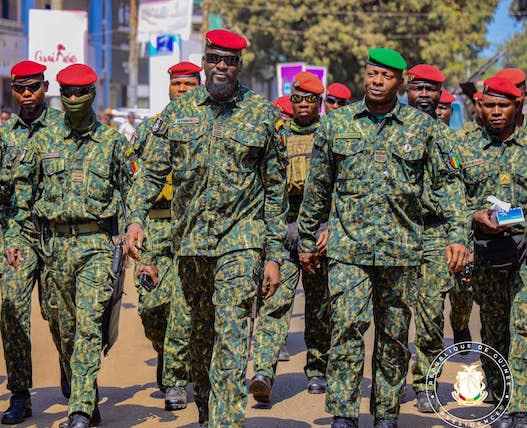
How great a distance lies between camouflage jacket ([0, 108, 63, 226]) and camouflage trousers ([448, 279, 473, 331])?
336cm

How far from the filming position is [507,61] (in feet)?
293

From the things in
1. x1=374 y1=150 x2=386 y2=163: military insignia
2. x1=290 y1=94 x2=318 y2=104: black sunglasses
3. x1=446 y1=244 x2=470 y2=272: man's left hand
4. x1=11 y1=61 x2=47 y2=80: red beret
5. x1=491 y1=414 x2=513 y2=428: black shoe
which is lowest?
x1=491 y1=414 x2=513 y2=428: black shoe

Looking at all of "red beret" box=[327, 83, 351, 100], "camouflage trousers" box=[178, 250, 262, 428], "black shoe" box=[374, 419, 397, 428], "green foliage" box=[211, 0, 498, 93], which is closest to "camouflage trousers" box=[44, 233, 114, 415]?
"camouflage trousers" box=[178, 250, 262, 428]

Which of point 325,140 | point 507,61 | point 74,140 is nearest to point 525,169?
point 325,140

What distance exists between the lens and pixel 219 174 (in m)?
6.02

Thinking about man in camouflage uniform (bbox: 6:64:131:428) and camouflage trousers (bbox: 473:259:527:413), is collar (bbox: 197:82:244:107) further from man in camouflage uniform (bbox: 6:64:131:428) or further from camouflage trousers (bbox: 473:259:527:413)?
camouflage trousers (bbox: 473:259:527:413)

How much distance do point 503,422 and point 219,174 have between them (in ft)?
8.88

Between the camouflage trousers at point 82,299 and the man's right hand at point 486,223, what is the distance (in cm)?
240

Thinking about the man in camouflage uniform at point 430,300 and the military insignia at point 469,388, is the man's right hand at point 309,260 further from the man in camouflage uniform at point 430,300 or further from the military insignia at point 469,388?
the military insignia at point 469,388

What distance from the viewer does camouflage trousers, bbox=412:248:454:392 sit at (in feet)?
26.7

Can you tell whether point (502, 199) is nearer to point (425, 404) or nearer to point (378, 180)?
point (378, 180)

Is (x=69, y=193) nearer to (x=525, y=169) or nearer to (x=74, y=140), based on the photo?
(x=74, y=140)

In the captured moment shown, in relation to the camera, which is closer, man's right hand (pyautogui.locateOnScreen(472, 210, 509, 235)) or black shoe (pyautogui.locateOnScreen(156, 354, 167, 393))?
man's right hand (pyautogui.locateOnScreen(472, 210, 509, 235))

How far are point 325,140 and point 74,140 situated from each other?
181 cm
